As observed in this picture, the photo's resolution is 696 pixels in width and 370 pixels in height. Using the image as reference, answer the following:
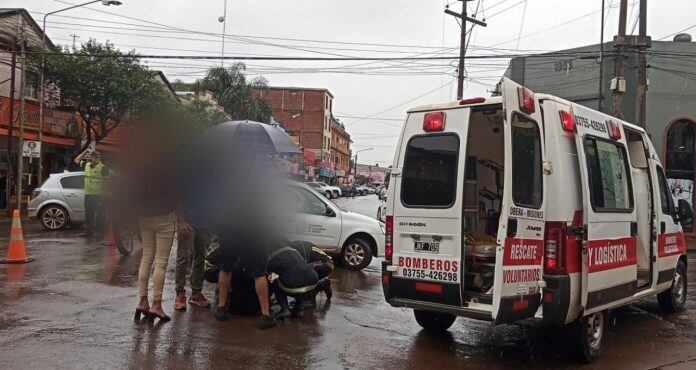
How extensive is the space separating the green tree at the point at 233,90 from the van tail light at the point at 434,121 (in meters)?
36.4

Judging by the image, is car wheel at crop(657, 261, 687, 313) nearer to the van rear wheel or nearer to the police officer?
the van rear wheel

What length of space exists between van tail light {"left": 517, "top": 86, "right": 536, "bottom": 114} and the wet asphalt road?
2026 millimetres

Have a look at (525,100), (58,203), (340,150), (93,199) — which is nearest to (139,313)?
(525,100)

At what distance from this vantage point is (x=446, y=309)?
211 inches

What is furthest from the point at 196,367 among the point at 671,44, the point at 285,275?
the point at 671,44

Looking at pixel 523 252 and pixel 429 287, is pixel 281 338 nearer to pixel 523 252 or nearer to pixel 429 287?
pixel 429 287

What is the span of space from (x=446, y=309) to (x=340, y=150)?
9149 cm

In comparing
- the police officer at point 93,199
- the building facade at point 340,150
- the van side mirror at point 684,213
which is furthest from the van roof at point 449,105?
the building facade at point 340,150

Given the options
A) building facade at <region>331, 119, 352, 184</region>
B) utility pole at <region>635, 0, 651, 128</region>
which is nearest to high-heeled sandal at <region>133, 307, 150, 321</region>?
utility pole at <region>635, 0, 651, 128</region>

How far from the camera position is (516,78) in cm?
3086

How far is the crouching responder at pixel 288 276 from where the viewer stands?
21.7 feet

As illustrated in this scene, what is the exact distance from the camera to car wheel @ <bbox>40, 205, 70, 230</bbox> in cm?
1505

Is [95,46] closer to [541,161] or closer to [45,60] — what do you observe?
[45,60]

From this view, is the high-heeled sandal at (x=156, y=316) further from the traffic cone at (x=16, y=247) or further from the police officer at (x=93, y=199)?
the police officer at (x=93, y=199)
